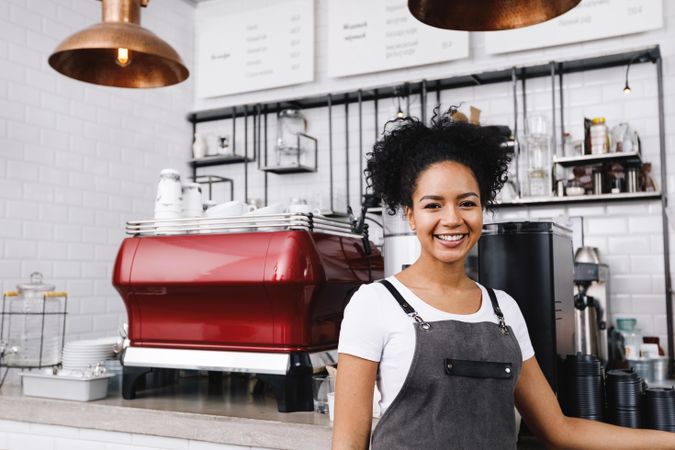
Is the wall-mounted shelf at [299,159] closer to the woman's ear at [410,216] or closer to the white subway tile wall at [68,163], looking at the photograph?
the white subway tile wall at [68,163]

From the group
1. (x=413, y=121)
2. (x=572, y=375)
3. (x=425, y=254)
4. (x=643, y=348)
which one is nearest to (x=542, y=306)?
(x=572, y=375)

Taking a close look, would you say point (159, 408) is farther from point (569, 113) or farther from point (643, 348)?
→ point (569, 113)

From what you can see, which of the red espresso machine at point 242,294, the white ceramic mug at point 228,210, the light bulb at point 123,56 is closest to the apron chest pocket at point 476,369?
the red espresso machine at point 242,294

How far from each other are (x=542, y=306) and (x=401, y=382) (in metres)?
0.56

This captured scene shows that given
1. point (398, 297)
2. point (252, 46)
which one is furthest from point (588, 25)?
point (398, 297)

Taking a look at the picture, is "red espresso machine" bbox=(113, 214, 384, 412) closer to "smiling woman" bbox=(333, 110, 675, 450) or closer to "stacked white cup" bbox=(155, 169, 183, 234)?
"stacked white cup" bbox=(155, 169, 183, 234)

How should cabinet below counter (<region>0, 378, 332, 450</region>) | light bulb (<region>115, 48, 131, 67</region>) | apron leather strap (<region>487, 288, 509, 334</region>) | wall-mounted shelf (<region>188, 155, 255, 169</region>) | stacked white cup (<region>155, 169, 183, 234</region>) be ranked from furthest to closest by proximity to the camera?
wall-mounted shelf (<region>188, 155, 255, 169</region>) < stacked white cup (<region>155, 169, 183, 234</region>) < light bulb (<region>115, 48, 131, 67</region>) < cabinet below counter (<region>0, 378, 332, 450</region>) < apron leather strap (<region>487, 288, 509, 334</region>)

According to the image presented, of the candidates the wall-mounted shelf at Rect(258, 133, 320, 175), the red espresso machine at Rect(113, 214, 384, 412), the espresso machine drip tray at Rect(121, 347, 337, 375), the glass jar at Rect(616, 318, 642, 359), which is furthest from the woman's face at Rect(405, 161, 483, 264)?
the wall-mounted shelf at Rect(258, 133, 320, 175)

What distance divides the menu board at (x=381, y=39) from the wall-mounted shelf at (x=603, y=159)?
1.07 meters

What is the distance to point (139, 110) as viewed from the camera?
4.79 meters

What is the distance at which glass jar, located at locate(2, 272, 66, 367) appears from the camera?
2.71 meters

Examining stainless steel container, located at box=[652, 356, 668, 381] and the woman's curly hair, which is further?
stainless steel container, located at box=[652, 356, 668, 381]

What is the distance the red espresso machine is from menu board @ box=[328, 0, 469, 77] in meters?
2.66

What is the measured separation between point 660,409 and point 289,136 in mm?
3823
